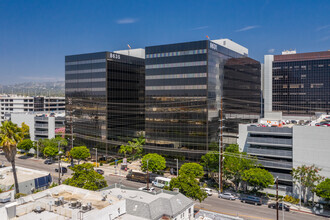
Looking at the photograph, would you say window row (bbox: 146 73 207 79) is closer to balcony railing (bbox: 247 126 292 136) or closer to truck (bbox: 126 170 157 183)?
balcony railing (bbox: 247 126 292 136)

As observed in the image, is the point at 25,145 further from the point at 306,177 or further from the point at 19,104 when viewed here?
the point at 306,177

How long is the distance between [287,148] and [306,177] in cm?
919

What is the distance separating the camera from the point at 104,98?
98312 millimetres

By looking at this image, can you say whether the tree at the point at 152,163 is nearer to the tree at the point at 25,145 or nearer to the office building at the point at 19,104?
the tree at the point at 25,145

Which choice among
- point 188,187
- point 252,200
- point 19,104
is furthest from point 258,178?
point 19,104

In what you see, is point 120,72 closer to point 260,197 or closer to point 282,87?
point 260,197

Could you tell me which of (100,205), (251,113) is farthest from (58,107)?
(100,205)

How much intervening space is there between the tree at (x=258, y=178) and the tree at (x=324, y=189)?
8.65 meters

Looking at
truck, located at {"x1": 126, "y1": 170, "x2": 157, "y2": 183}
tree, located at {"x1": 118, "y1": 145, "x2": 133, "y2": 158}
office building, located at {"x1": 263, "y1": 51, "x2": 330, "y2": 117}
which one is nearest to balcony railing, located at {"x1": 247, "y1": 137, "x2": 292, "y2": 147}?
truck, located at {"x1": 126, "y1": 170, "x2": 157, "y2": 183}

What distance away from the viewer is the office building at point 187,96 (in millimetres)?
79562

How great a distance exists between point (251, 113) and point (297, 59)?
183ft

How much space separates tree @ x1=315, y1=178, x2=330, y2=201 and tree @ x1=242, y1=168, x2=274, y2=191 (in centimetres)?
865

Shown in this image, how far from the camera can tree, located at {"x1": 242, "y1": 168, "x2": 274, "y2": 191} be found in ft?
198

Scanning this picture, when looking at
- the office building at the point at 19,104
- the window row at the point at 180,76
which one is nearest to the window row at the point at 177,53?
the window row at the point at 180,76
